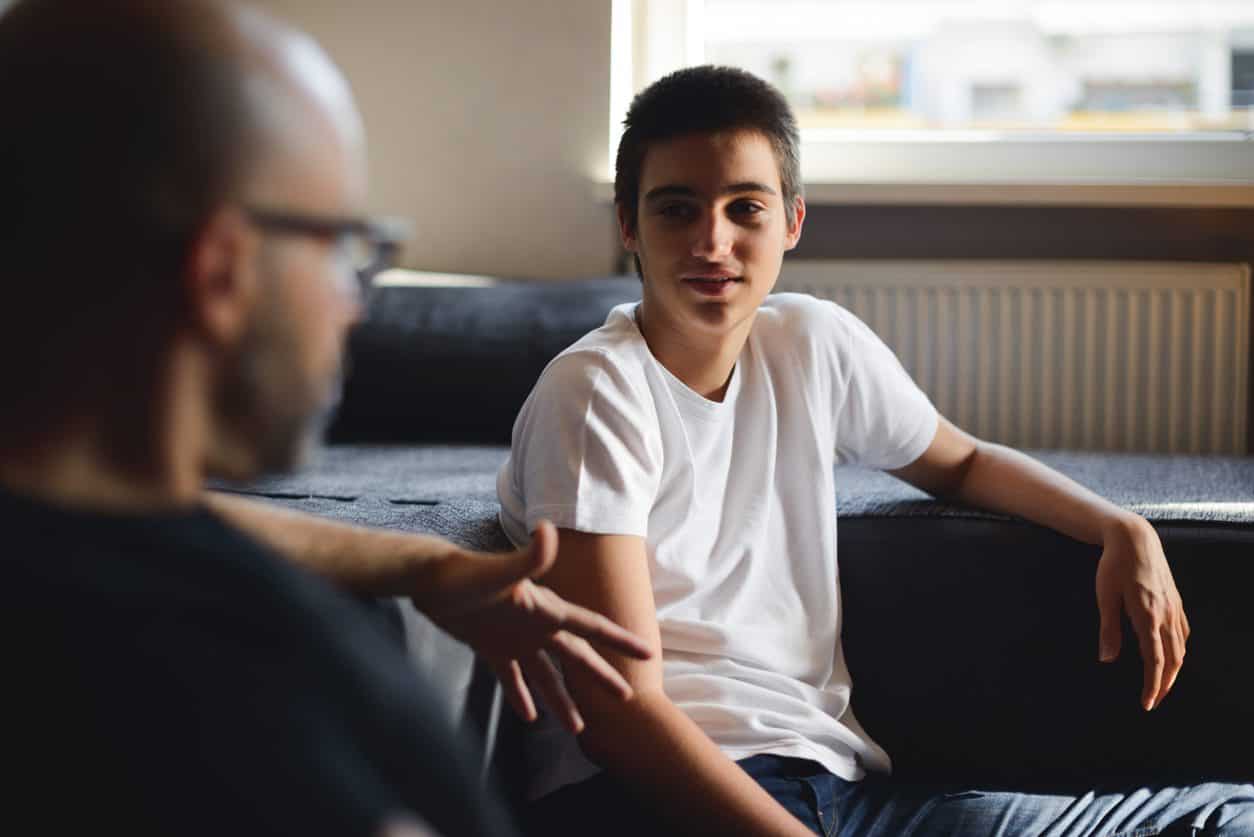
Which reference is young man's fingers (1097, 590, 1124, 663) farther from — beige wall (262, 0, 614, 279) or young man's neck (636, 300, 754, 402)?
beige wall (262, 0, 614, 279)

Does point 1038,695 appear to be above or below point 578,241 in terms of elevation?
below

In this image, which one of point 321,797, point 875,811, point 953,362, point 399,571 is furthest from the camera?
point 953,362

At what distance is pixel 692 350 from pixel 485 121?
150cm

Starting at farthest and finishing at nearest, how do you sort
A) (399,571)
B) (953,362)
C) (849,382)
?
(953,362) → (849,382) → (399,571)

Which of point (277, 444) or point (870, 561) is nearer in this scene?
point (277, 444)

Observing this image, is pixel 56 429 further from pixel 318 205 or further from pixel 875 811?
pixel 875 811

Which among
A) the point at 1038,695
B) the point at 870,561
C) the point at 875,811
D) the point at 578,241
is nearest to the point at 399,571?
the point at 875,811

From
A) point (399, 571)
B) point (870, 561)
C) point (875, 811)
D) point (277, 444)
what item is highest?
point (277, 444)

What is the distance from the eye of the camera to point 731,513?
1.31 metres

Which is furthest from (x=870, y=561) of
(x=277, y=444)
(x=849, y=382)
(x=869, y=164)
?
(x=869, y=164)

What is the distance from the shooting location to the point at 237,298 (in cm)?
56

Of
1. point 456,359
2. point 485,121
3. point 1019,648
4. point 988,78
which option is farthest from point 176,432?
point 988,78

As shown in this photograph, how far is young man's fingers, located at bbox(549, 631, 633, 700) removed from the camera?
0.89m

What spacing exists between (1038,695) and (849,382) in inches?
15.7
